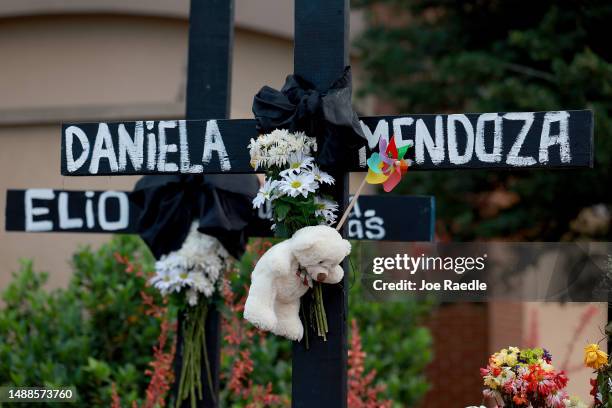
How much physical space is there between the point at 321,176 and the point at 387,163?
22cm

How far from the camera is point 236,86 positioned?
7273 millimetres

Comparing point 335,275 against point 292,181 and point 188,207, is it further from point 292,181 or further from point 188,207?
point 188,207

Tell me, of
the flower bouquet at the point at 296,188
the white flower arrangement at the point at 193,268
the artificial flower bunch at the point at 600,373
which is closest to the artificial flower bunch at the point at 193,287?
the white flower arrangement at the point at 193,268

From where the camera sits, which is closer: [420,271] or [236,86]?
[420,271]

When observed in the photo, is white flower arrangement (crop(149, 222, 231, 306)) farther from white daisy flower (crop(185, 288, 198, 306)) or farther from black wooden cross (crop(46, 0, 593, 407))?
black wooden cross (crop(46, 0, 593, 407))

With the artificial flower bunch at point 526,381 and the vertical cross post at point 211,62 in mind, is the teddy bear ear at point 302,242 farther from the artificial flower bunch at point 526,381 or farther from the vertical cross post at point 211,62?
the vertical cross post at point 211,62

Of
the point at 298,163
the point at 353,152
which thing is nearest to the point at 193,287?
the point at 298,163

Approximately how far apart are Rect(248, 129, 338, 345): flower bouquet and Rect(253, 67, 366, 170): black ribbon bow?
0.13 feet

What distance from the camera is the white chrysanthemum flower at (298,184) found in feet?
8.91

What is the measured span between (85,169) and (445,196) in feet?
16.7

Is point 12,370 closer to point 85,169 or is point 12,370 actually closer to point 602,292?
point 85,169

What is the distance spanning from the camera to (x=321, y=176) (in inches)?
109

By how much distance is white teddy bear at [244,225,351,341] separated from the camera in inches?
104

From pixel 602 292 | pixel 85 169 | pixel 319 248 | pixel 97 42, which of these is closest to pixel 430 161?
pixel 319 248
